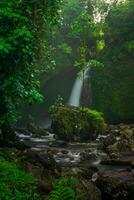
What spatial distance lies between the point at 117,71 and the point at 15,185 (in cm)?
2771

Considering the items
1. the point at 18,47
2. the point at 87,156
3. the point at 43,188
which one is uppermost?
the point at 18,47

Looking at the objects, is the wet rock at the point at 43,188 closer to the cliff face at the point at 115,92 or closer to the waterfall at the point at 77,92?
the cliff face at the point at 115,92

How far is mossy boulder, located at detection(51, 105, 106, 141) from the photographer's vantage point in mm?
23656

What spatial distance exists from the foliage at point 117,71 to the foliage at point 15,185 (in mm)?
25632

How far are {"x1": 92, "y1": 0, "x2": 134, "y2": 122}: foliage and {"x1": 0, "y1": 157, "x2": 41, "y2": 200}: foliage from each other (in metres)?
25.6

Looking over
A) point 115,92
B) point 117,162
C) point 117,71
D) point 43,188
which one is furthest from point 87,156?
point 117,71

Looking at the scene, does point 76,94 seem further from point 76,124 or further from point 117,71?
point 76,124

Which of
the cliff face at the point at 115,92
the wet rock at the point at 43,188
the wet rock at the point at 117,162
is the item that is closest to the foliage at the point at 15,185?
the wet rock at the point at 43,188

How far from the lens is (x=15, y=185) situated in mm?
6531

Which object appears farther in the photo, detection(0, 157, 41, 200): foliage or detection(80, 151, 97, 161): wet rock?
detection(80, 151, 97, 161): wet rock

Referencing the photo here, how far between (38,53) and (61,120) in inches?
474

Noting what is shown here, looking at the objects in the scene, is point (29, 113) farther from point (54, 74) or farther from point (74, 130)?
point (74, 130)

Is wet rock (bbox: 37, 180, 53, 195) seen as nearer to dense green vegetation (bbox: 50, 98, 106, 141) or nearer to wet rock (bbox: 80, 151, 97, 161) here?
wet rock (bbox: 80, 151, 97, 161)

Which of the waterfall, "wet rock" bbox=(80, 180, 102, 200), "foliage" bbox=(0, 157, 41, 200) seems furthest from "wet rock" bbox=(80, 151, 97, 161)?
the waterfall
